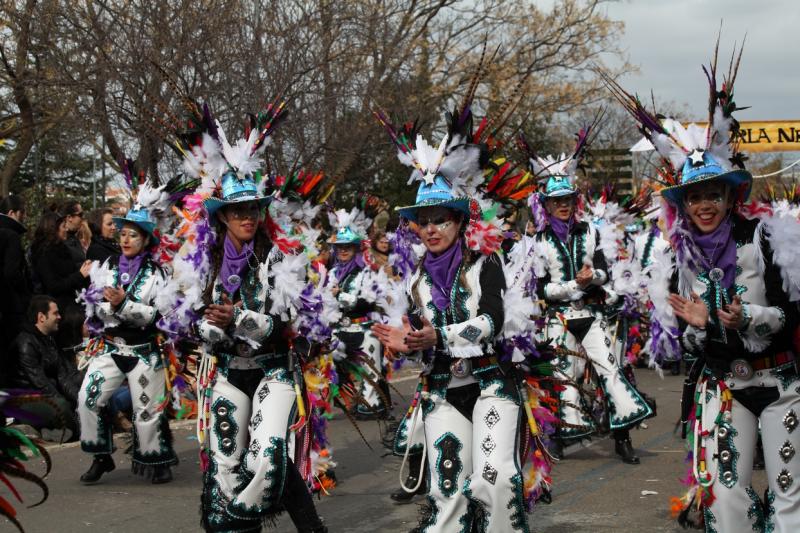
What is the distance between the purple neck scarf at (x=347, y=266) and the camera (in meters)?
11.5

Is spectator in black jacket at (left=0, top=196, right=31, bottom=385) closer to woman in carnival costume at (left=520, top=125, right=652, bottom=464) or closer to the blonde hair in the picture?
the blonde hair

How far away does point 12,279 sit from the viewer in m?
8.87

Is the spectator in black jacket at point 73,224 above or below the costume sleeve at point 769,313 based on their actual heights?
above

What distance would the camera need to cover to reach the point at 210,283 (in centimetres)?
584

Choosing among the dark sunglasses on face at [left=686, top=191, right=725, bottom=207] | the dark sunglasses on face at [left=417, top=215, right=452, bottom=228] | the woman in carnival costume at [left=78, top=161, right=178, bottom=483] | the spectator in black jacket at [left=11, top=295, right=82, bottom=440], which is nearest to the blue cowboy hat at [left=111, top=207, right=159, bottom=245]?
the woman in carnival costume at [left=78, top=161, right=178, bottom=483]

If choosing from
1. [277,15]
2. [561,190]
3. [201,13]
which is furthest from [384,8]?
[561,190]

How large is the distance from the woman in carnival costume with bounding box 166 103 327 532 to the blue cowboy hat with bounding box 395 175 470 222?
890 millimetres

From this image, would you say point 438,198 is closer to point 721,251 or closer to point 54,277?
point 721,251

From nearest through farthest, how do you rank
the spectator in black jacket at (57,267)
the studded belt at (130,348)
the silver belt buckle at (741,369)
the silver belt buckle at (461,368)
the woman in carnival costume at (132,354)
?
1. the silver belt buckle at (741,369)
2. the silver belt buckle at (461,368)
3. the woman in carnival costume at (132,354)
4. the studded belt at (130,348)
5. the spectator in black jacket at (57,267)

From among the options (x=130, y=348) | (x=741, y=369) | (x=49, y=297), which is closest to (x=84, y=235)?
(x=49, y=297)

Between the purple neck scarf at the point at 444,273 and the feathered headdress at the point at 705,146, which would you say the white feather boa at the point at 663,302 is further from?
the purple neck scarf at the point at 444,273

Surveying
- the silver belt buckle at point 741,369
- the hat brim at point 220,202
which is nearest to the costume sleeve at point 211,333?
the hat brim at point 220,202

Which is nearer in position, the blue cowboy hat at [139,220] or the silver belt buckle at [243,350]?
the silver belt buckle at [243,350]

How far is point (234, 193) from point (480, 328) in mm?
1654
